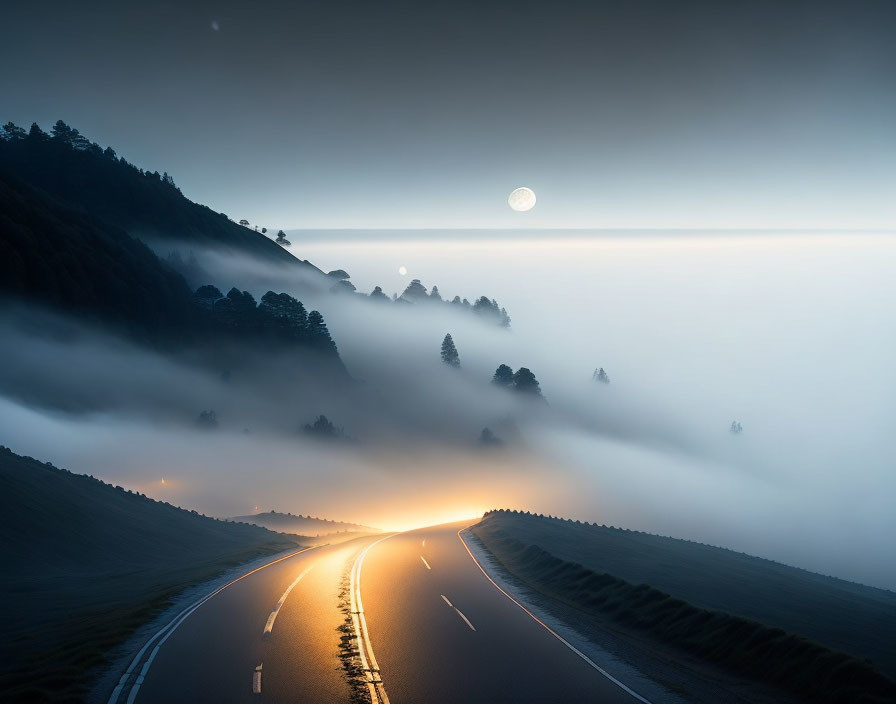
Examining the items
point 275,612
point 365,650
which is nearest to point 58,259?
point 275,612

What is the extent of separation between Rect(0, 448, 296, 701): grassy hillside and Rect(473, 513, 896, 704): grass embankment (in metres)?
15.6

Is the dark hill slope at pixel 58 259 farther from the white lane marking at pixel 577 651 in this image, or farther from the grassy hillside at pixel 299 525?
the white lane marking at pixel 577 651

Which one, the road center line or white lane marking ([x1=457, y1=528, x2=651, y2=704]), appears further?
the road center line

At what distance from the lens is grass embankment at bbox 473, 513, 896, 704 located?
1365 centimetres

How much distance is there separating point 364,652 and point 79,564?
1344 inches

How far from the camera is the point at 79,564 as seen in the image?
4041 cm

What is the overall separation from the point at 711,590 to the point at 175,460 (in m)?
145

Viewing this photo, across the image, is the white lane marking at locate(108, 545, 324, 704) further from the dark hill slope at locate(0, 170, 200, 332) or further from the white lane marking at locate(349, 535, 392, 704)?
the dark hill slope at locate(0, 170, 200, 332)

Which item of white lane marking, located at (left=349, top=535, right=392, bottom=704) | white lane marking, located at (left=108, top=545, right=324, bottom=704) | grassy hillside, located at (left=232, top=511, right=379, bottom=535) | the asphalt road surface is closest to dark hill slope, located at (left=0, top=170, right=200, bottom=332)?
grassy hillside, located at (left=232, top=511, right=379, bottom=535)

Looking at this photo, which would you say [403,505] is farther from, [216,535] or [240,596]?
[240,596]

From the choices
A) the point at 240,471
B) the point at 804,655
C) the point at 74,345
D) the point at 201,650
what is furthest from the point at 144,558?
the point at 74,345

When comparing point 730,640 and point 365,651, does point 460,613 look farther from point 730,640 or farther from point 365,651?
point 730,640

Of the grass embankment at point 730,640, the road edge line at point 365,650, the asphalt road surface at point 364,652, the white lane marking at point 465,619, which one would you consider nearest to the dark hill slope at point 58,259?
the asphalt road surface at point 364,652

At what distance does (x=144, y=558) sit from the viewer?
45.6 metres
